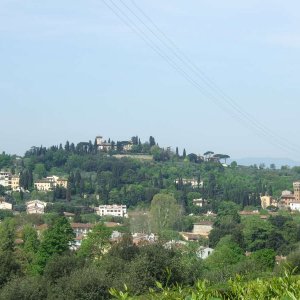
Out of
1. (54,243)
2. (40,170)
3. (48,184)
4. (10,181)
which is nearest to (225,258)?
(54,243)

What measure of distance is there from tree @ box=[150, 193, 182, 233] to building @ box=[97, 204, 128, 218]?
62.5ft

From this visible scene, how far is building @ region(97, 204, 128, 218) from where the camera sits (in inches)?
2796

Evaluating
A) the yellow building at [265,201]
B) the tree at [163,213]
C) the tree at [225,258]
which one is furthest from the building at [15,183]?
the tree at [225,258]

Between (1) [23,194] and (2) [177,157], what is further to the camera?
(2) [177,157]

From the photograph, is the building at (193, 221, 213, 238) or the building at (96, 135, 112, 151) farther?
the building at (96, 135, 112, 151)

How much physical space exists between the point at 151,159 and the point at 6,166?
62.2 ft

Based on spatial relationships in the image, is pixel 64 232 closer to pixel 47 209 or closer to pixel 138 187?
pixel 47 209

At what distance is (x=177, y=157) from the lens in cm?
11262

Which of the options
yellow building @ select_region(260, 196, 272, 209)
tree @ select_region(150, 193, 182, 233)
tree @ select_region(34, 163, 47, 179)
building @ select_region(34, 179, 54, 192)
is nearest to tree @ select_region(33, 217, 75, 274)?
tree @ select_region(150, 193, 182, 233)

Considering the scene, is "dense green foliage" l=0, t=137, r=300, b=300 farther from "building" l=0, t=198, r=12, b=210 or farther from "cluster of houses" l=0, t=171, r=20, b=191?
"cluster of houses" l=0, t=171, r=20, b=191

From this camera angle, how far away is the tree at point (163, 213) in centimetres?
4903

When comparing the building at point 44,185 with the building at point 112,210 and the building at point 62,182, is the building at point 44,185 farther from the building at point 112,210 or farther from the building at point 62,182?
the building at point 112,210

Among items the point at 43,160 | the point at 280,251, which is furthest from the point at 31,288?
the point at 43,160

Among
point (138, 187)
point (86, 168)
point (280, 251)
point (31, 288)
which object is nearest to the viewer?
point (31, 288)
